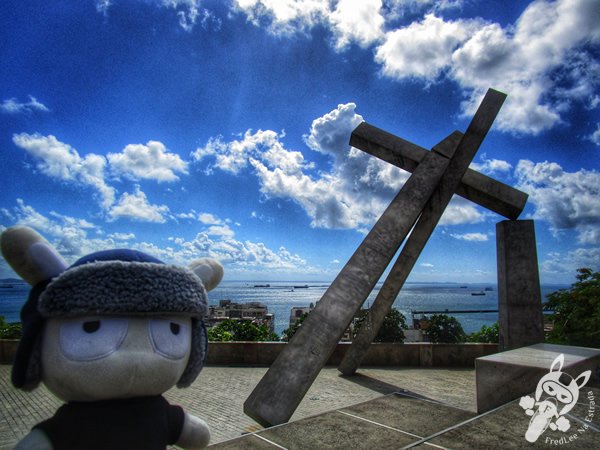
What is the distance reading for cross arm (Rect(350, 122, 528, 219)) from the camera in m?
7.93

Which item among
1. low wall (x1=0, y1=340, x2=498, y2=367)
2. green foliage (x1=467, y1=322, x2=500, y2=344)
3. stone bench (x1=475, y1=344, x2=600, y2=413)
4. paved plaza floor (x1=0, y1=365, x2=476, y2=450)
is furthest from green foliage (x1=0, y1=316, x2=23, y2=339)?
green foliage (x1=467, y1=322, x2=500, y2=344)

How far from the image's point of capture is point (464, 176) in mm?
8156

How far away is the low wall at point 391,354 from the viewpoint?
1029 centimetres

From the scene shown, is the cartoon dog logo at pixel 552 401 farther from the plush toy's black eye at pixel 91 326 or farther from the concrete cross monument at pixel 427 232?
the plush toy's black eye at pixel 91 326

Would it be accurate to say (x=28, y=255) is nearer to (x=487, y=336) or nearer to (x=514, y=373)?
(x=514, y=373)

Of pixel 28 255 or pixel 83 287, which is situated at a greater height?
pixel 28 255

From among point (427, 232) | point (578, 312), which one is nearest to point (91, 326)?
point (427, 232)

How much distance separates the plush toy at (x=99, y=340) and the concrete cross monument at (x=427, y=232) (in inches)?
130

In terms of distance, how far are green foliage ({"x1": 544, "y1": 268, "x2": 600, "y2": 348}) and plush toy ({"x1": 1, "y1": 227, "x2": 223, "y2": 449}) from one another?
31.6ft

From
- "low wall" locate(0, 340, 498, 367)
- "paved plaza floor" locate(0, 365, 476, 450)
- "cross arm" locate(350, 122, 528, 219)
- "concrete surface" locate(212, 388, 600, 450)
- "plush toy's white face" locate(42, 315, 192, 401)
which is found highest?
"cross arm" locate(350, 122, 528, 219)

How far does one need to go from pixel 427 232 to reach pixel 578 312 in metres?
4.99

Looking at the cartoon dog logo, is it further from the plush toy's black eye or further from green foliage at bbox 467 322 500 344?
green foliage at bbox 467 322 500 344

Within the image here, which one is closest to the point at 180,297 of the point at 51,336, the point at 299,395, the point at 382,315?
the point at 51,336

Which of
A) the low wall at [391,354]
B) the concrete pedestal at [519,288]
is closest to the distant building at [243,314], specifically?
the low wall at [391,354]
